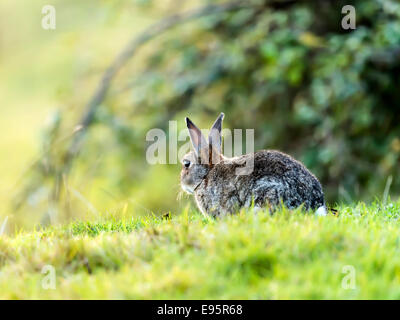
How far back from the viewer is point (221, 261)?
434cm

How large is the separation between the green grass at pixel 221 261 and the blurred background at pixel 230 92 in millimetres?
5201

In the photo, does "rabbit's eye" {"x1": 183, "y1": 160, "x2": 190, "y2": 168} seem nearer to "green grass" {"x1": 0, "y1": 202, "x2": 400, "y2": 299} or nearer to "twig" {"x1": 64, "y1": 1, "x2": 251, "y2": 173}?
"green grass" {"x1": 0, "y1": 202, "x2": 400, "y2": 299}

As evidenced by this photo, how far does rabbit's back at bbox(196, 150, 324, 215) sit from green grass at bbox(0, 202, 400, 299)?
2.95ft

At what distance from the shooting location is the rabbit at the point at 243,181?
643cm

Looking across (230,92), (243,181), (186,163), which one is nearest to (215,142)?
(186,163)

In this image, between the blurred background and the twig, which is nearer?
the blurred background

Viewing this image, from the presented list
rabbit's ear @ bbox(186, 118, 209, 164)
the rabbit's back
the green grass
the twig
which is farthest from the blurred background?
the green grass

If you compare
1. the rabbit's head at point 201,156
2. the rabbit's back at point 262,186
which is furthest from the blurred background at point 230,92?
the rabbit's back at point 262,186

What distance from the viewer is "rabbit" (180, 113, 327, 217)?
6.43 metres

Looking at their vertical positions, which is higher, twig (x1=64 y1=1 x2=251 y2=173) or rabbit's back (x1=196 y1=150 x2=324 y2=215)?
twig (x1=64 y1=1 x2=251 y2=173)

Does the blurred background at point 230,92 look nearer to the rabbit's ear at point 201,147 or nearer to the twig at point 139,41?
the twig at point 139,41

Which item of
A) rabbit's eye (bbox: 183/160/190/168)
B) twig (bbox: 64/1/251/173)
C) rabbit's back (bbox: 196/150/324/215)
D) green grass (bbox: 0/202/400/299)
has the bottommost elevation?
green grass (bbox: 0/202/400/299)

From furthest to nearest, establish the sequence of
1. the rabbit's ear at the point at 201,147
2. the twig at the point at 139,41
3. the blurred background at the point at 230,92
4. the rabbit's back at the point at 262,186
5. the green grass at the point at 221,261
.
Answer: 1. the twig at the point at 139,41
2. the blurred background at the point at 230,92
3. the rabbit's ear at the point at 201,147
4. the rabbit's back at the point at 262,186
5. the green grass at the point at 221,261
